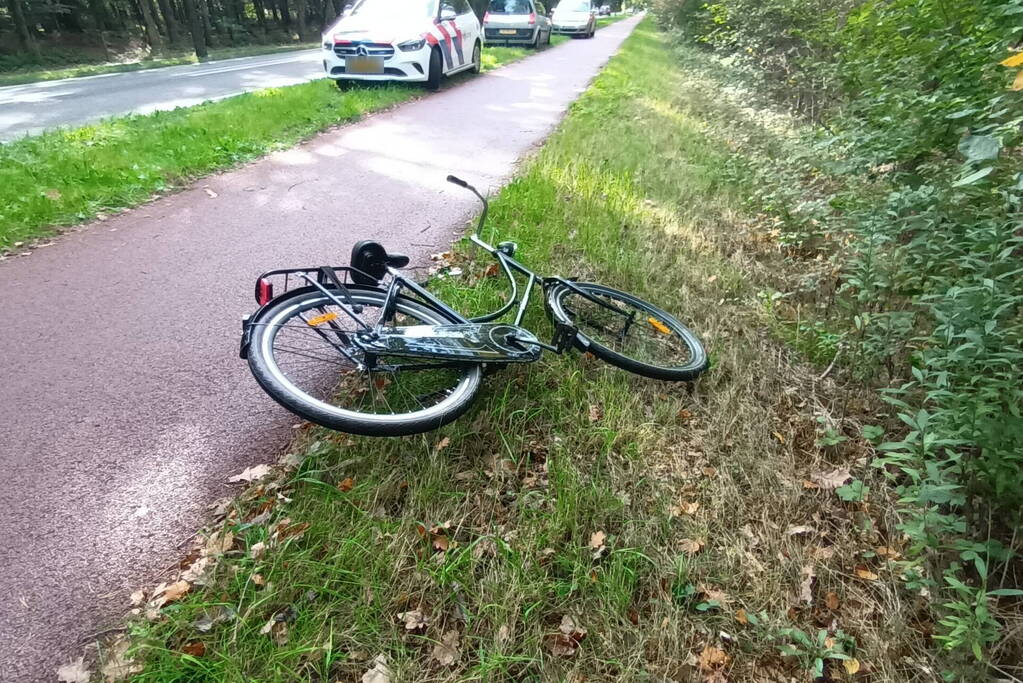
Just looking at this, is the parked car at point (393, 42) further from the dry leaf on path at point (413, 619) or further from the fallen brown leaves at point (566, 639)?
the fallen brown leaves at point (566, 639)

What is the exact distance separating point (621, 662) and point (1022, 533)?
1652mm

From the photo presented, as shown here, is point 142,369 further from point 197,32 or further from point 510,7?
point 510,7

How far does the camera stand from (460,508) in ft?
8.07

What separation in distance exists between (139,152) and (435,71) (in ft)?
19.4

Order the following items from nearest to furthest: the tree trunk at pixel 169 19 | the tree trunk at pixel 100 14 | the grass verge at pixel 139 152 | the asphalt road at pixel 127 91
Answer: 1. the grass verge at pixel 139 152
2. the asphalt road at pixel 127 91
3. the tree trunk at pixel 169 19
4. the tree trunk at pixel 100 14

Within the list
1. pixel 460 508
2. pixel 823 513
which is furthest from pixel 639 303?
pixel 460 508

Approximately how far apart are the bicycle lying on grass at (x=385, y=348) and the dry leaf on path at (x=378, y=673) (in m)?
0.80

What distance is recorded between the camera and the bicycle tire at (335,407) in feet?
7.56

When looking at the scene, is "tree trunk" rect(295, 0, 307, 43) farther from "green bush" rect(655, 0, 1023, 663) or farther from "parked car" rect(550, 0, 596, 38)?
"green bush" rect(655, 0, 1023, 663)

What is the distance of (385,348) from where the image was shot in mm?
2609

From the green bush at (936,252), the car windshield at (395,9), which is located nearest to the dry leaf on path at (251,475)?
the green bush at (936,252)

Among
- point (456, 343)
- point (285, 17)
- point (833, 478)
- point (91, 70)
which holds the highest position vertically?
point (285, 17)

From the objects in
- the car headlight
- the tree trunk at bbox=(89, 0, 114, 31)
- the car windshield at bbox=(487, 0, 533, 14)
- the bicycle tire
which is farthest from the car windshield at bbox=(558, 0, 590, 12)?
the bicycle tire

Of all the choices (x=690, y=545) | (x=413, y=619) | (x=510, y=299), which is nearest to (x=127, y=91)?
(x=510, y=299)
